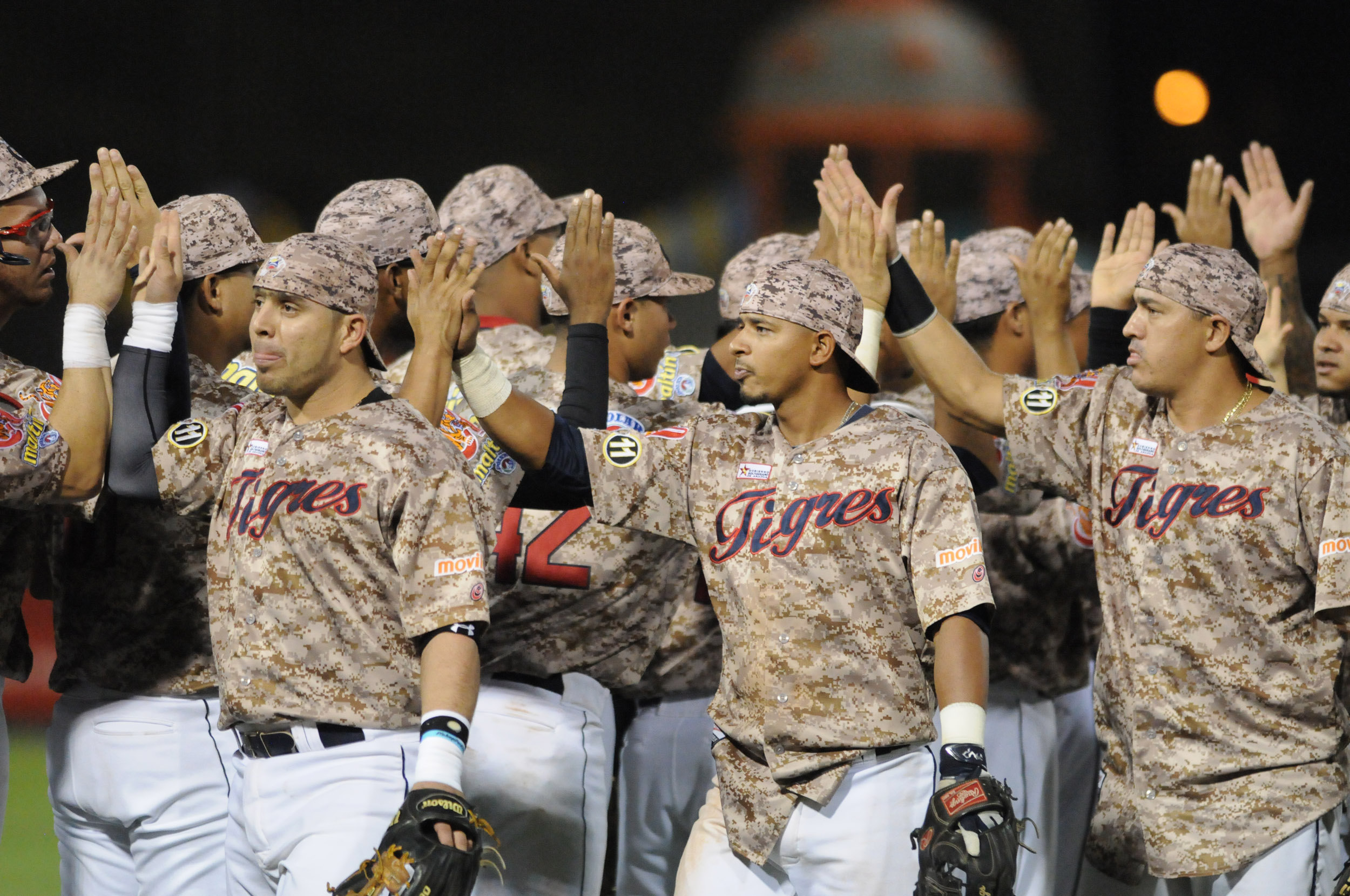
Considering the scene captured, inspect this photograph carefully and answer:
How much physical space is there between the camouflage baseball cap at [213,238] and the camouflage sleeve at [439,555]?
1.11 meters

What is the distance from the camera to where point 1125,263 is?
4125 millimetres

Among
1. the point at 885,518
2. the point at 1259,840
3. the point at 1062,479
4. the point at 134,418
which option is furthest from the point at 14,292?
the point at 1259,840

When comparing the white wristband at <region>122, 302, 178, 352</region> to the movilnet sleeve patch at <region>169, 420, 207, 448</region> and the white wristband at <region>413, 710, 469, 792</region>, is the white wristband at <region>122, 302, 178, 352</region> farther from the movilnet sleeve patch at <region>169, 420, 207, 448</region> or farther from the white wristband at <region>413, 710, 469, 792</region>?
the white wristband at <region>413, 710, 469, 792</region>

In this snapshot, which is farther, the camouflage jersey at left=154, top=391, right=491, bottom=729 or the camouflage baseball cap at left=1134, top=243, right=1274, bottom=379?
the camouflage baseball cap at left=1134, top=243, right=1274, bottom=379

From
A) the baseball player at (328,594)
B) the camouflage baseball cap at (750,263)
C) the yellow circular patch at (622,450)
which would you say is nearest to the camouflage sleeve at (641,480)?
the yellow circular patch at (622,450)

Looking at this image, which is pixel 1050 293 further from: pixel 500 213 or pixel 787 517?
pixel 500 213

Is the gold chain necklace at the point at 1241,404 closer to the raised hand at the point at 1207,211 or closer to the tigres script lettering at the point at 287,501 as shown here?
the raised hand at the point at 1207,211

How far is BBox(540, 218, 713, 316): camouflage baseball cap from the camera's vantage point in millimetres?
4273

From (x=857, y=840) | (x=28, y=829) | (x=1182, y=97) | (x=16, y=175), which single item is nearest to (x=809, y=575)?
(x=857, y=840)

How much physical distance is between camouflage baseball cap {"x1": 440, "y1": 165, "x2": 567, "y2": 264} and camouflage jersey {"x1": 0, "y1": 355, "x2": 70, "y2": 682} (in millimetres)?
1668

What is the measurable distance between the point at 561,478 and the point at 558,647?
793mm

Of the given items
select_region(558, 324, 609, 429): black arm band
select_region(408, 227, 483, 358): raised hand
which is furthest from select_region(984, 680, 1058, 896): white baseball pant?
select_region(408, 227, 483, 358): raised hand

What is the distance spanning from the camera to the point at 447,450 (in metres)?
3.07

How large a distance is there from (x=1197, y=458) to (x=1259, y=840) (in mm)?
825
